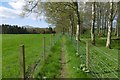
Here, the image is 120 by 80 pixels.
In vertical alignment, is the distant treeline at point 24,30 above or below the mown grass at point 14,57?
above

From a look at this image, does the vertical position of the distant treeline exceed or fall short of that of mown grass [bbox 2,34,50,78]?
it exceeds it

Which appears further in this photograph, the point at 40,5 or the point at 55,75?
the point at 40,5

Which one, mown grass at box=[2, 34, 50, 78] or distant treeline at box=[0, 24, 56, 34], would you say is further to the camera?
distant treeline at box=[0, 24, 56, 34]

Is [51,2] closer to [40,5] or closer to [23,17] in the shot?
[40,5]

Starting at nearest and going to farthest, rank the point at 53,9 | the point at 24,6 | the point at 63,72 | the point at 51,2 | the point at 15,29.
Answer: the point at 63,72 → the point at 24,6 → the point at 51,2 → the point at 53,9 → the point at 15,29

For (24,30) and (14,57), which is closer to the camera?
(14,57)

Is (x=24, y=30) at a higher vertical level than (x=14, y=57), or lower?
higher

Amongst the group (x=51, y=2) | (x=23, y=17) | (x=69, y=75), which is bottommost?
(x=69, y=75)

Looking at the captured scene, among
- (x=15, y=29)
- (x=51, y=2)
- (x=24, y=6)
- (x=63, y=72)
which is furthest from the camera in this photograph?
(x=15, y=29)

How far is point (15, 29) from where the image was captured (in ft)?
397

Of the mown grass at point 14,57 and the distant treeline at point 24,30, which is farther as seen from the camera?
the distant treeline at point 24,30

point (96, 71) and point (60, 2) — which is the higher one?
point (60, 2)

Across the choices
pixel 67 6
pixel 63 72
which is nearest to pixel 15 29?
pixel 67 6

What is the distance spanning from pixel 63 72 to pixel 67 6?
2683 cm
